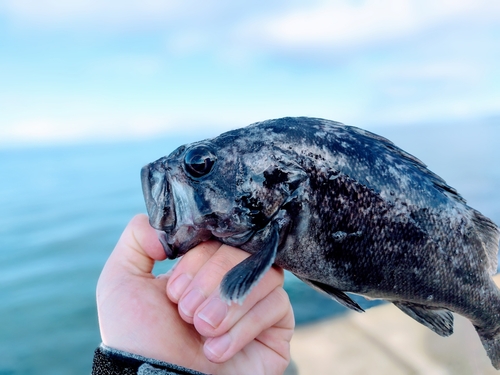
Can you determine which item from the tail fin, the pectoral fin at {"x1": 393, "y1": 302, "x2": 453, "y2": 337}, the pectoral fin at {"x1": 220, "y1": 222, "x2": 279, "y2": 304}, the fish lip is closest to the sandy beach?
the tail fin

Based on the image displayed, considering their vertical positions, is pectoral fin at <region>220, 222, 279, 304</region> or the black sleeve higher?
pectoral fin at <region>220, 222, 279, 304</region>

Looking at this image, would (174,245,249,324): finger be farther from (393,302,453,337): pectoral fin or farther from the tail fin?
the tail fin

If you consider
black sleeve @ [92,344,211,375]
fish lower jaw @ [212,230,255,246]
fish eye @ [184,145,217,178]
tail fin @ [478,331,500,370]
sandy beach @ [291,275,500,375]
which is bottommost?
sandy beach @ [291,275,500,375]

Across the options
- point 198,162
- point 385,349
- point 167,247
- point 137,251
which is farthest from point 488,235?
point 385,349

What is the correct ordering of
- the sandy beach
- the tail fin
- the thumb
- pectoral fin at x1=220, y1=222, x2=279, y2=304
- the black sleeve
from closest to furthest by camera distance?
pectoral fin at x1=220, y1=222, x2=279, y2=304 < the black sleeve < the thumb < the tail fin < the sandy beach

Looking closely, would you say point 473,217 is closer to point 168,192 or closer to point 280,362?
point 280,362

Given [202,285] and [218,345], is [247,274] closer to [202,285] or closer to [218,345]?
[202,285]

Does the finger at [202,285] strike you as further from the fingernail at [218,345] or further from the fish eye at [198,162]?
the fish eye at [198,162]
